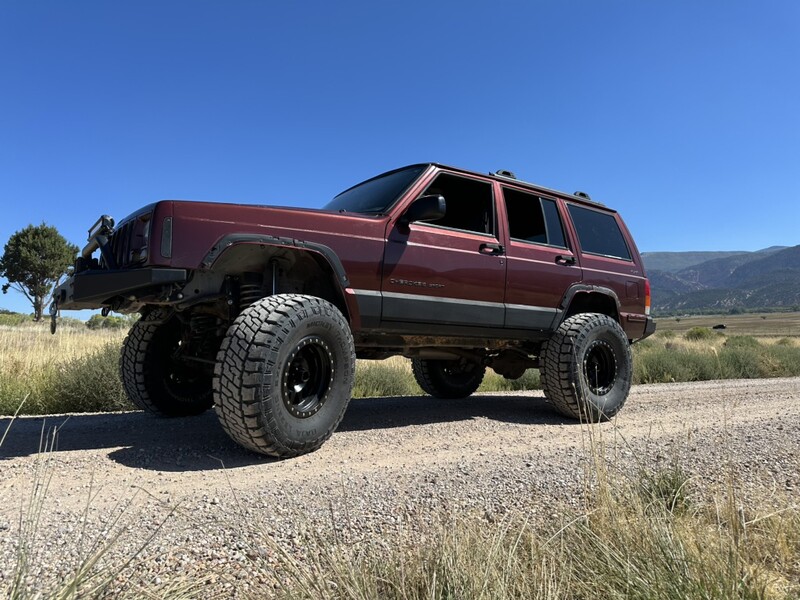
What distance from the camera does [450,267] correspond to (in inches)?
172

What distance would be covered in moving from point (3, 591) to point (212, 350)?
9.73 ft

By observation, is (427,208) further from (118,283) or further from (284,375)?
(118,283)

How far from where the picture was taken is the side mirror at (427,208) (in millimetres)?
3855

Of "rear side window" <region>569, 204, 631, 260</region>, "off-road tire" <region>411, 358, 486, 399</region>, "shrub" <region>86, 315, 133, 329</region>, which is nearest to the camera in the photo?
"rear side window" <region>569, 204, 631, 260</region>

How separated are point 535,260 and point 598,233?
1495 mm

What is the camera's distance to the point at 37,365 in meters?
7.19

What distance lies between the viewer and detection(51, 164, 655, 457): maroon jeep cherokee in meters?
3.26

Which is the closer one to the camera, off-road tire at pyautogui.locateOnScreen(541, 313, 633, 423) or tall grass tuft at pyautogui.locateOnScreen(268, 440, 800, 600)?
tall grass tuft at pyautogui.locateOnScreen(268, 440, 800, 600)

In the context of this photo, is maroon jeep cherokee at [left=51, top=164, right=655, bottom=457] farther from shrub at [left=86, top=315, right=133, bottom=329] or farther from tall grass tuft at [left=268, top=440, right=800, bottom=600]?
shrub at [left=86, top=315, right=133, bottom=329]

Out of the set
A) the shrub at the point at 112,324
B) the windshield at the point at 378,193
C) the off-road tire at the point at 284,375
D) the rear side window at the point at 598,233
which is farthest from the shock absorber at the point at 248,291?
the shrub at the point at 112,324

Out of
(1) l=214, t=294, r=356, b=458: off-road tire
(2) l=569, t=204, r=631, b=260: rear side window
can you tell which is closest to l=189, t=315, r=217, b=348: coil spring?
(1) l=214, t=294, r=356, b=458: off-road tire

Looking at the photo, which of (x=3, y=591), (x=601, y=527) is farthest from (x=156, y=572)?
(x=601, y=527)

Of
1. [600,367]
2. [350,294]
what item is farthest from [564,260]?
[350,294]

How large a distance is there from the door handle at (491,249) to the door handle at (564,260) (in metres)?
0.83
